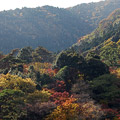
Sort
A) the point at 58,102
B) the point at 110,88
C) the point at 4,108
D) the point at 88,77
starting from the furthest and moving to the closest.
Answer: the point at 88,77, the point at 110,88, the point at 58,102, the point at 4,108

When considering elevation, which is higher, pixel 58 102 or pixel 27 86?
pixel 27 86

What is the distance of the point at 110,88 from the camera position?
128 ft

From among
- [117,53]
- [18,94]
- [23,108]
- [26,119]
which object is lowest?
[26,119]

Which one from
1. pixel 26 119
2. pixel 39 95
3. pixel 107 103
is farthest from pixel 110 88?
pixel 26 119

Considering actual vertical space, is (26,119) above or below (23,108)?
below

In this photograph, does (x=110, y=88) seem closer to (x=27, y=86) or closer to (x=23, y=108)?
(x=27, y=86)

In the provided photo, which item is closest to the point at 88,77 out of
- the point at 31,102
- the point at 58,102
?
the point at 58,102

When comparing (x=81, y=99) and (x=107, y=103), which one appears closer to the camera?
(x=81, y=99)

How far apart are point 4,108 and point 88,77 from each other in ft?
81.5

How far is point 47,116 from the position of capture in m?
26.8

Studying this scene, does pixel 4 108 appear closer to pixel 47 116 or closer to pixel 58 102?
pixel 47 116

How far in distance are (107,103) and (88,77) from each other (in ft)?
36.1

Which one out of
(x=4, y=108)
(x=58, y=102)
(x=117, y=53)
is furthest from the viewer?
(x=117, y=53)

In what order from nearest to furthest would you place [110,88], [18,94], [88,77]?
[18,94] → [110,88] → [88,77]
